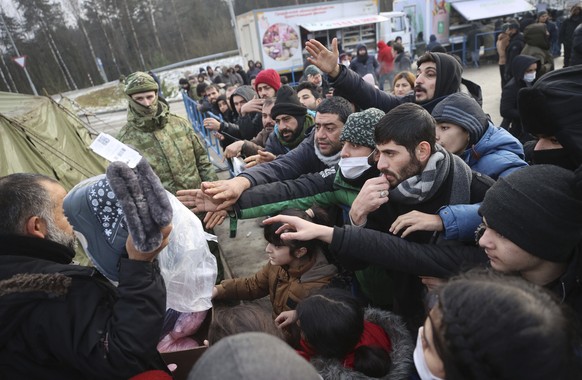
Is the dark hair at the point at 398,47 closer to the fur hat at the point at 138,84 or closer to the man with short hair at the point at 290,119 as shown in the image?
the man with short hair at the point at 290,119

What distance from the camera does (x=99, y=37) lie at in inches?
1320

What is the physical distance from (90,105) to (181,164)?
24.4m

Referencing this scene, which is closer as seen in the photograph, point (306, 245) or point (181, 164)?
point (306, 245)

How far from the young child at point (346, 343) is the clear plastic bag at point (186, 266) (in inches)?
20.7

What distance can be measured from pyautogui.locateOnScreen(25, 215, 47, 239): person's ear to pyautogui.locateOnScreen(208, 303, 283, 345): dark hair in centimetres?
85

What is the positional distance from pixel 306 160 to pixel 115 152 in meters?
1.70

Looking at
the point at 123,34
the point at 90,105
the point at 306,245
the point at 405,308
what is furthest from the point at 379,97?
the point at 123,34

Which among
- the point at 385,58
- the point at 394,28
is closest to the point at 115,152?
the point at 385,58

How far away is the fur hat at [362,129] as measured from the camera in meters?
2.10

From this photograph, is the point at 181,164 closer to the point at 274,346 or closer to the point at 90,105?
the point at 274,346

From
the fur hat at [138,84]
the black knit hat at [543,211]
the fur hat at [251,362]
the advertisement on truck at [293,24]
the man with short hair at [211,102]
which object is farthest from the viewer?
the advertisement on truck at [293,24]

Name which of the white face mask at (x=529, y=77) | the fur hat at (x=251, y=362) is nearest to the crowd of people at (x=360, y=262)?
the fur hat at (x=251, y=362)

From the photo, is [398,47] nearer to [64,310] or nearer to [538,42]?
[538,42]

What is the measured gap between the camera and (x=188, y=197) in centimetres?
227
